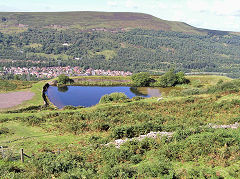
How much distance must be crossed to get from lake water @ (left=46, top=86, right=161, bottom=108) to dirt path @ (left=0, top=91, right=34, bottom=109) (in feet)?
19.9

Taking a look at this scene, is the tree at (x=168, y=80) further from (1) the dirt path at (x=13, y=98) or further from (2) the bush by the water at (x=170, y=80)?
(1) the dirt path at (x=13, y=98)

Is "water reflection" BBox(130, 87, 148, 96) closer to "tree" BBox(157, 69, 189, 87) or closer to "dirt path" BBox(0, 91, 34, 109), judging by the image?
"tree" BBox(157, 69, 189, 87)

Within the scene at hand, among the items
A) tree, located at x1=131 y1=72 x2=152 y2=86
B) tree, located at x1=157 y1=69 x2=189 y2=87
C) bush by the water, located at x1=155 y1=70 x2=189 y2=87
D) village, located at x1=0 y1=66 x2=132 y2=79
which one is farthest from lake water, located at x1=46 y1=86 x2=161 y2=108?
village, located at x1=0 y1=66 x2=132 y2=79

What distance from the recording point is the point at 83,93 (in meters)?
66.5

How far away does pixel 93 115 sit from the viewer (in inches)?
1155

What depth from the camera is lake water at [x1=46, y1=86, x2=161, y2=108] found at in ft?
182

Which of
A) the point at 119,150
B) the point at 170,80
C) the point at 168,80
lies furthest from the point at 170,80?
the point at 119,150

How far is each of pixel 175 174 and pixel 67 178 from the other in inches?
208

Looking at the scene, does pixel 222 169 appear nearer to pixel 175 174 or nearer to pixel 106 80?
pixel 175 174

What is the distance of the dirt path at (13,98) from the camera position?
43.3m

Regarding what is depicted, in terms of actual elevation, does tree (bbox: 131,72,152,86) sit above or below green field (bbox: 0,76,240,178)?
below

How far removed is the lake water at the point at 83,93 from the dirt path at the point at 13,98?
19.9ft

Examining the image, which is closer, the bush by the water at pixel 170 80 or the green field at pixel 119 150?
the green field at pixel 119 150

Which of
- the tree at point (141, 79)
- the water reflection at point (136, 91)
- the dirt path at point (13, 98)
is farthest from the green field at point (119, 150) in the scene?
the tree at point (141, 79)
